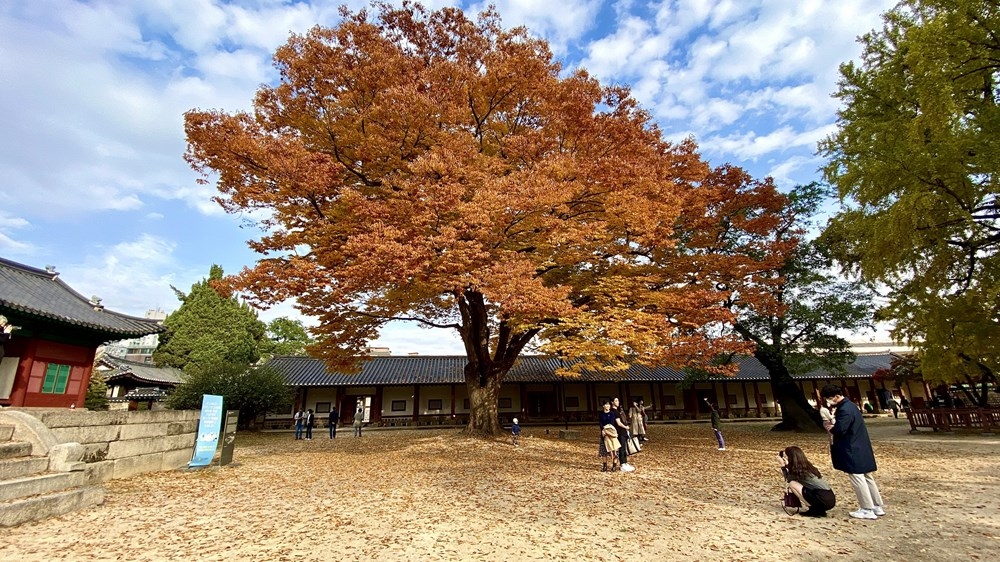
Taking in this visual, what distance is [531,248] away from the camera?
13.6 m

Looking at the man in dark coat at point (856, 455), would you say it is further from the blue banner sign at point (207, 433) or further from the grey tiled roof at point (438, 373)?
the grey tiled roof at point (438, 373)

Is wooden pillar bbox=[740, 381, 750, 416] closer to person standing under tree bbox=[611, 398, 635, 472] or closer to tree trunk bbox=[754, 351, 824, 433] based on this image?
tree trunk bbox=[754, 351, 824, 433]

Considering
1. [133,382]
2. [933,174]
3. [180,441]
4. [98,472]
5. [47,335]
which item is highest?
[933,174]

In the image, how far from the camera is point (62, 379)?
46.0ft

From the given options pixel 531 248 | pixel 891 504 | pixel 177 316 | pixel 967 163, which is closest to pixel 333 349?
pixel 531 248

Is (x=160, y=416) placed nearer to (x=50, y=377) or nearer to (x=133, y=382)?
(x=50, y=377)

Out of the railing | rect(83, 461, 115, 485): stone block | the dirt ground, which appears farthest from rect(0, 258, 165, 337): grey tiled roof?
the railing

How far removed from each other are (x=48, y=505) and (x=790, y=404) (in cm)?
2606

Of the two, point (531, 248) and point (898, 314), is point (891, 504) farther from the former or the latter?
point (531, 248)

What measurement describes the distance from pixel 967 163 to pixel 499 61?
1151cm

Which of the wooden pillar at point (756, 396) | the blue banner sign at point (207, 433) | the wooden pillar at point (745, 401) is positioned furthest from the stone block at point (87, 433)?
the wooden pillar at point (756, 396)

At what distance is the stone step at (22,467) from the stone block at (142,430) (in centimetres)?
261

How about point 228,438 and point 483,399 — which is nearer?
point 228,438

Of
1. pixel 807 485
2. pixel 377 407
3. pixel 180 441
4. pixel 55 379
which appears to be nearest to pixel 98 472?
pixel 180 441
